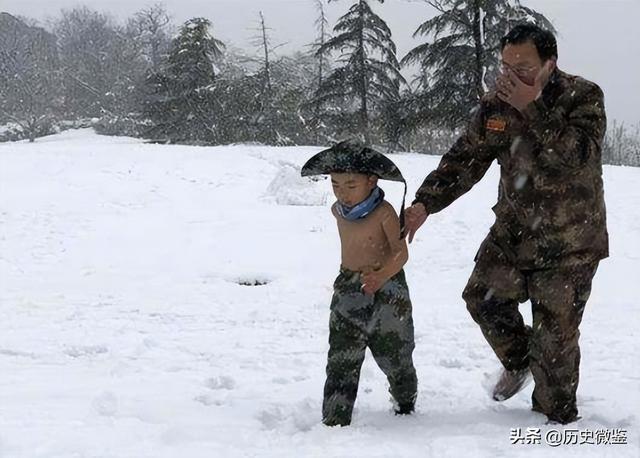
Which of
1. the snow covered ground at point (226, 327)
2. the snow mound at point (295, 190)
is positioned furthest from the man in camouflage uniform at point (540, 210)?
the snow mound at point (295, 190)

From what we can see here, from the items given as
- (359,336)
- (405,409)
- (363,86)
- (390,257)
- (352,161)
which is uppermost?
(363,86)

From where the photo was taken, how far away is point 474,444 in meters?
2.75

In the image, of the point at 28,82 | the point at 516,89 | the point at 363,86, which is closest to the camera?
the point at 516,89

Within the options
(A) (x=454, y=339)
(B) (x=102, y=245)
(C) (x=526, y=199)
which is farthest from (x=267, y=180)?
(C) (x=526, y=199)

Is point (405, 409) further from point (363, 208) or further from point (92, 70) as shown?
point (92, 70)

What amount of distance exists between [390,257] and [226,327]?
353 cm

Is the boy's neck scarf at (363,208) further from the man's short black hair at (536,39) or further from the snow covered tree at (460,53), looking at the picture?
the snow covered tree at (460,53)

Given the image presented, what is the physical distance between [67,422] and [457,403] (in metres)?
1.99

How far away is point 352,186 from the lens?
316 centimetres

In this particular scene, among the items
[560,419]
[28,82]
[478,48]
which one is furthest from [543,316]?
[28,82]

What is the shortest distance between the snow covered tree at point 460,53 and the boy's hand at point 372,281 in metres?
21.5

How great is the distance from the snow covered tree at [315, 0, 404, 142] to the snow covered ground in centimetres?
1218

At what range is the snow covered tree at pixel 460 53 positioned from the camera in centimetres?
2372

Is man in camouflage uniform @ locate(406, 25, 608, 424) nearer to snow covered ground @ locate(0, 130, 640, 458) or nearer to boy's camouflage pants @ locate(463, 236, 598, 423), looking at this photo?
boy's camouflage pants @ locate(463, 236, 598, 423)
